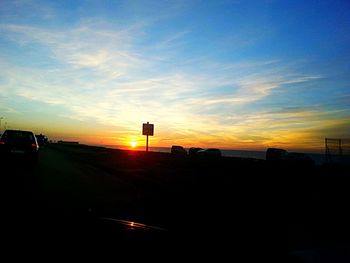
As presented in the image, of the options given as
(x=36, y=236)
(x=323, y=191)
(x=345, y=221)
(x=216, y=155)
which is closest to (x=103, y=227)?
(x=36, y=236)

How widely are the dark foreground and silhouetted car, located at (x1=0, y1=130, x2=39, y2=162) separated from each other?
78 cm

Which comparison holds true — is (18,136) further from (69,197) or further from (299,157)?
(299,157)

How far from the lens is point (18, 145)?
1959 centimetres

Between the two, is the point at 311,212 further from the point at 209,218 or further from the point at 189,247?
the point at 189,247

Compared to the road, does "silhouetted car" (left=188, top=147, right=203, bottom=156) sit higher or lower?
higher

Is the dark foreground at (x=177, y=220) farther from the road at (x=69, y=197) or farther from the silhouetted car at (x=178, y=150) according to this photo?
the silhouetted car at (x=178, y=150)

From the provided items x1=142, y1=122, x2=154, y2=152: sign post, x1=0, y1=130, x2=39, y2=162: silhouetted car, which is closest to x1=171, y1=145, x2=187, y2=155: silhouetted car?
x1=142, y1=122, x2=154, y2=152: sign post

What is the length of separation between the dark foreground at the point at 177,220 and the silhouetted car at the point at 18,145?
781mm

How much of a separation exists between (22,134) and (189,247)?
63.1ft

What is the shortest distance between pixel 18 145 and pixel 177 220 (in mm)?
13914

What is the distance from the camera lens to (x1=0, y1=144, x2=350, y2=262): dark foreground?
2877mm

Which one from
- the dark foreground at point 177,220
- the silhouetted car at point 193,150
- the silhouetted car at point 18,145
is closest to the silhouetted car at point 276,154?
the silhouetted car at point 193,150

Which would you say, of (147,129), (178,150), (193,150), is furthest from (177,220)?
(193,150)

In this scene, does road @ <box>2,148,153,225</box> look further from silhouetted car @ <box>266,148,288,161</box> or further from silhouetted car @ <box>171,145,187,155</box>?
silhouetted car @ <box>171,145,187,155</box>
